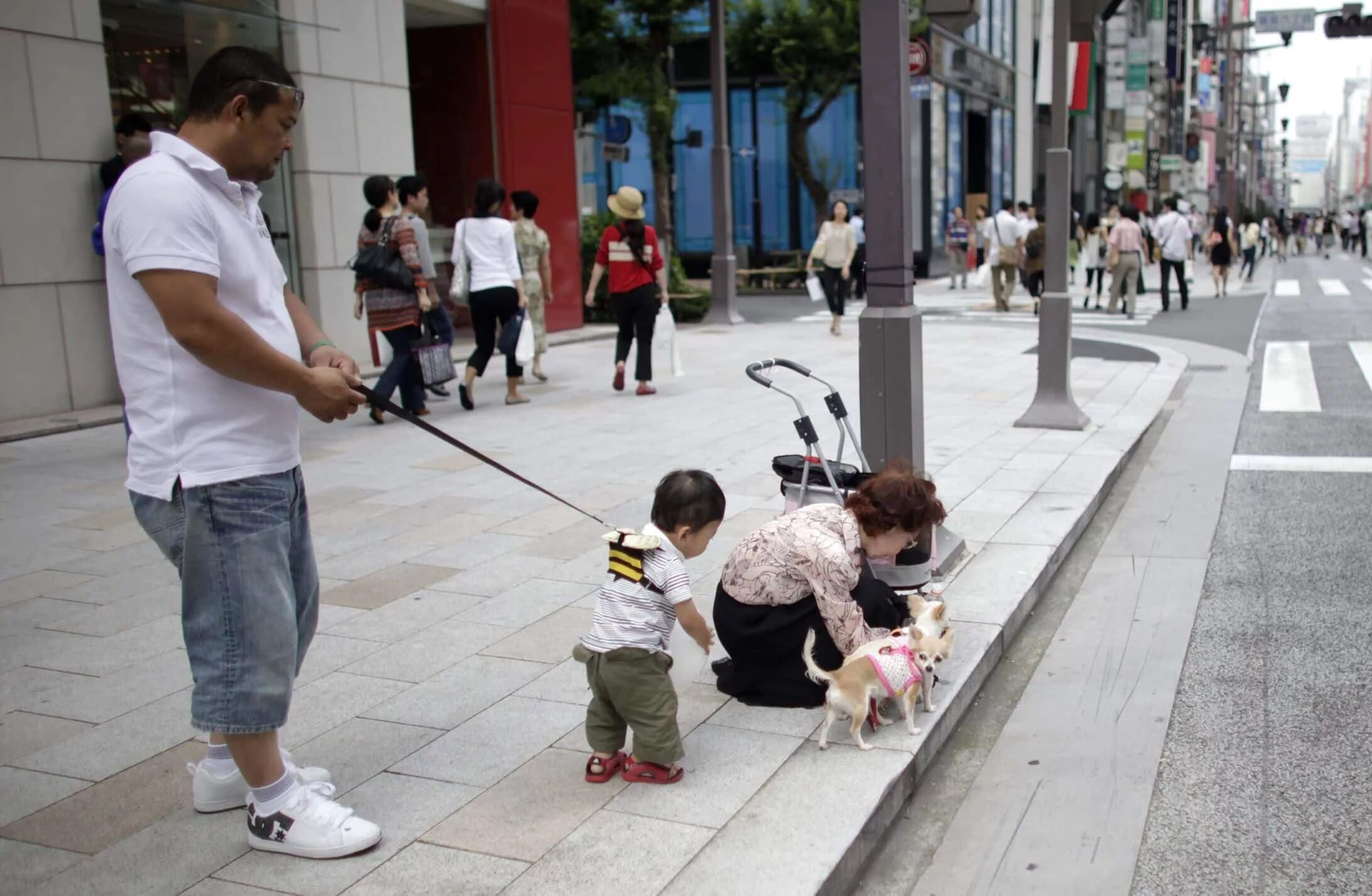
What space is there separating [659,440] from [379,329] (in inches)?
95.2

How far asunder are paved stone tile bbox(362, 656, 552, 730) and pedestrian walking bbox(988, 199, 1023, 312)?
16.2m

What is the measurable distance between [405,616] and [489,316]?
17.9 feet

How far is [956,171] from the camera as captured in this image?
112ft

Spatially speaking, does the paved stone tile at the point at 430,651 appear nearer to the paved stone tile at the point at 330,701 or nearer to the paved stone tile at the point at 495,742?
the paved stone tile at the point at 330,701

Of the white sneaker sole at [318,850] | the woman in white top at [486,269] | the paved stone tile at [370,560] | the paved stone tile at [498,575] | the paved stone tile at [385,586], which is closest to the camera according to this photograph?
the white sneaker sole at [318,850]

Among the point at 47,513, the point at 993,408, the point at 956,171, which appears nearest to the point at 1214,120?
the point at 956,171

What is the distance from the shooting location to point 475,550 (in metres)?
5.91

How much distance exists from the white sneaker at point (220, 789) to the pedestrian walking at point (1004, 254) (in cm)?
1742

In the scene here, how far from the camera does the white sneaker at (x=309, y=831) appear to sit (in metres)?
2.96

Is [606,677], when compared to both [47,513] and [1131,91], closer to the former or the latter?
[47,513]

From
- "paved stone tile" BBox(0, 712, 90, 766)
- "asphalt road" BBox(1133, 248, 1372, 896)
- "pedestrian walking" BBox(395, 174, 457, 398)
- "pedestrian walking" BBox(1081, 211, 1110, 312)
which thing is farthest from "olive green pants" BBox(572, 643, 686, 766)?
"pedestrian walking" BBox(1081, 211, 1110, 312)

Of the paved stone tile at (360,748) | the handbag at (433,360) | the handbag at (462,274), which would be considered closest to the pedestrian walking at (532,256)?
the handbag at (462,274)

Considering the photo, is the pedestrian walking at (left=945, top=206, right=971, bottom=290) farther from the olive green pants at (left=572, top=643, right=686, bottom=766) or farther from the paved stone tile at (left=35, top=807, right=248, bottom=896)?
the paved stone tile at (left=35, top=807, right=248, bottom=896)

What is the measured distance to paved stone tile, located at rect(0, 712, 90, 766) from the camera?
12.1 feet
